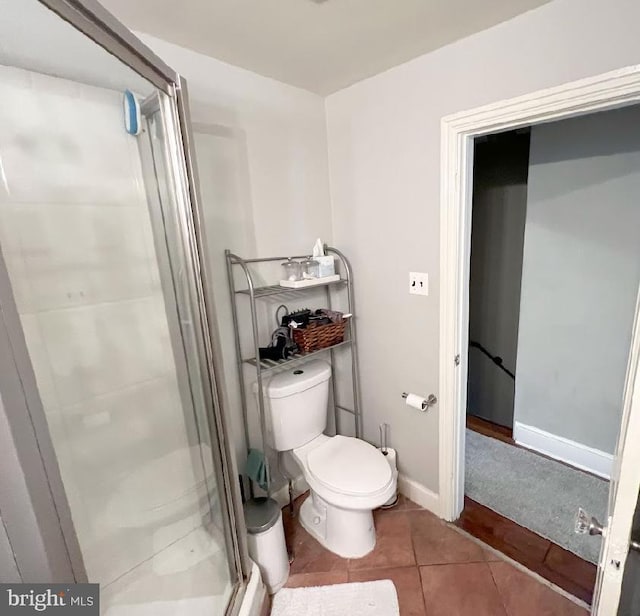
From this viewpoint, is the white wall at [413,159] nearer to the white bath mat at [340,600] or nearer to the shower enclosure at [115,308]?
the white bath mat at [340,600]

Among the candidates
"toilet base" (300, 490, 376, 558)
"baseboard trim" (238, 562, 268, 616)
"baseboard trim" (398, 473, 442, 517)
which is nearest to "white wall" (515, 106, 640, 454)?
"baseboard trim" (398, 473, 442, 517)

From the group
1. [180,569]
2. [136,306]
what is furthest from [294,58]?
[180,569]

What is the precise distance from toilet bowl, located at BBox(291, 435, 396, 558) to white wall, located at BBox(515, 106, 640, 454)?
1321 millimetres

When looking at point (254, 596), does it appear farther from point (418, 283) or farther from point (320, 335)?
point (418, 283)

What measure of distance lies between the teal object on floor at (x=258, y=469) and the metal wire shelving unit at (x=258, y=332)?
1.0 inches

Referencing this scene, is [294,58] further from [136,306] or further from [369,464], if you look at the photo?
[369,464]

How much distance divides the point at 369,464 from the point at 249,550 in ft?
2.08

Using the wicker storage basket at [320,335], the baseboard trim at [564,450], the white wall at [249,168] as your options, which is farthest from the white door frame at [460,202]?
the baseboard trim at [564,450]

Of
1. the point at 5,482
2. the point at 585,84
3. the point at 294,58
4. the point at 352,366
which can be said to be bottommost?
the point at 352,366

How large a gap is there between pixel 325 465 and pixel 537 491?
128 cm

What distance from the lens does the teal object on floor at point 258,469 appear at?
1628 mm

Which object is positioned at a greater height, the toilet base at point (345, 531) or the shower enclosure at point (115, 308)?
the shower enclosure at point (115, 308)

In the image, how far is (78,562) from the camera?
687mm

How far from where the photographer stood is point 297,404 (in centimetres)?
174
